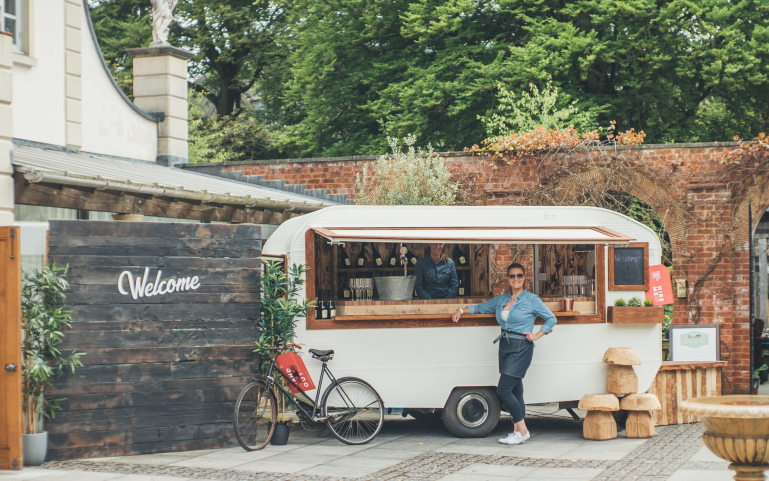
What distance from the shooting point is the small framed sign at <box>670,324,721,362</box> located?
9906mm

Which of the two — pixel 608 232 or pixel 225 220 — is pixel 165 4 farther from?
pixel 608 232

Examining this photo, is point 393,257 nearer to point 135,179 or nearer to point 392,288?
point 392,288

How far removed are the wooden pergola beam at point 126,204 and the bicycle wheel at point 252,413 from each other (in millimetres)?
2458

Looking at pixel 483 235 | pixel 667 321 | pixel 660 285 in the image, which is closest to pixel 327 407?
pixel 483 235

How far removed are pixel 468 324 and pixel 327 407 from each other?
1.63 m

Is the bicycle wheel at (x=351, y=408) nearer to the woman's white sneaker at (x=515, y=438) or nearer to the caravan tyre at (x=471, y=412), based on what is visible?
the caravan tyre at (x=471, y=412)

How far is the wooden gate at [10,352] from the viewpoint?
6.69 meters

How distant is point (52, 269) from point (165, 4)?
7685 millimetres

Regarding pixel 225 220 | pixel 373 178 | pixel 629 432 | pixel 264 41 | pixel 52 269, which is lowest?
pixel 629 432

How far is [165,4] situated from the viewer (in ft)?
44.7

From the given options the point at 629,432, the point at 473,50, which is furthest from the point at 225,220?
the point at 473,50

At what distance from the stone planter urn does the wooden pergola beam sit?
232 inches

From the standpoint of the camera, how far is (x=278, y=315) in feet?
26.1

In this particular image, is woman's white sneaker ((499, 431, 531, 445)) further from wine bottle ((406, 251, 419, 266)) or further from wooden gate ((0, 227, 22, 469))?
wooden gate ((0, 227, 22, 469))
